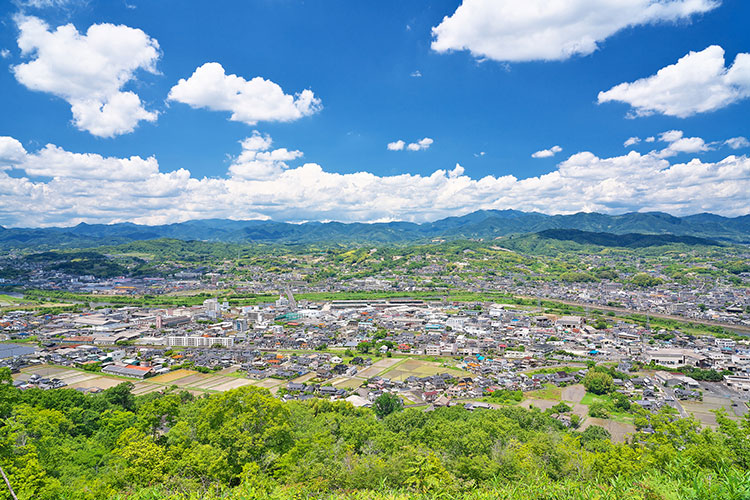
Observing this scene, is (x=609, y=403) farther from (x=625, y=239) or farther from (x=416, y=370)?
(x=625, y=239)

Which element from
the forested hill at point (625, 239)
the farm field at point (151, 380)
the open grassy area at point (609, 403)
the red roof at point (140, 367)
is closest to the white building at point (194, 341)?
the red roof at point (140, 367)

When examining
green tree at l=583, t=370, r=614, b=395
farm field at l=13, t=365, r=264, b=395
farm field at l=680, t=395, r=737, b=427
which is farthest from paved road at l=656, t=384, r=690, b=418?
farm field at l=13, t=365, r=264, b=395

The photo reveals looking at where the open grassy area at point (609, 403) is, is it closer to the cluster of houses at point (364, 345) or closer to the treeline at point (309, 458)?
the cluster of houses at point (364, 345)

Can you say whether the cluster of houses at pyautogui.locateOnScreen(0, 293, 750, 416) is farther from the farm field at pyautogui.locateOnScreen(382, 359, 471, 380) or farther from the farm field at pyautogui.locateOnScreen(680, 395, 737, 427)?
the farm field at pyautogui.locateOnScreen(382, 359, 471, 380)

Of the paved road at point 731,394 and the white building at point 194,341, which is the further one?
the white building at point 194,341

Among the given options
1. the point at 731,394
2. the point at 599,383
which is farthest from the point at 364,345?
the point at 731,394

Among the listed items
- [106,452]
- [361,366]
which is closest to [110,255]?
[361,366]

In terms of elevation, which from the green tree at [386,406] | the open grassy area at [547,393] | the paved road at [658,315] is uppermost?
the green tree at [386,406]

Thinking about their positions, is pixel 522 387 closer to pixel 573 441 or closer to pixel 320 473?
pixel 573 441

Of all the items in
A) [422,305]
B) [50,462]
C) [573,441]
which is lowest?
[422,305]
